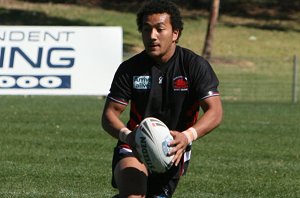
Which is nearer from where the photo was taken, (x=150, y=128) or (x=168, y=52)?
(x=150, y=128)

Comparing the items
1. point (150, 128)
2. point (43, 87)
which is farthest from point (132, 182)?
point (43, 87)

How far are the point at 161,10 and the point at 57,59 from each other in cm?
1549

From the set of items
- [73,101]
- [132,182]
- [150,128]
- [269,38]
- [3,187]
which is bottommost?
[269,38]

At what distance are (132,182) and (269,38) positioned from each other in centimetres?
4212

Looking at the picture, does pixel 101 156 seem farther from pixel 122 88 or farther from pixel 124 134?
pixel 124 134

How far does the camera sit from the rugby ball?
628 cm

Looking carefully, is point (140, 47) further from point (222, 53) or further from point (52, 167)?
point (52, 167)

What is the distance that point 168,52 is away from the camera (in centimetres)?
696

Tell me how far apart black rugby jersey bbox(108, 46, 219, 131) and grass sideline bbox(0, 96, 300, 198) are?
3258 mm

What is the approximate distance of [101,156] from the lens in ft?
44.1

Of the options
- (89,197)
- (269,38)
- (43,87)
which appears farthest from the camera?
(269,38)

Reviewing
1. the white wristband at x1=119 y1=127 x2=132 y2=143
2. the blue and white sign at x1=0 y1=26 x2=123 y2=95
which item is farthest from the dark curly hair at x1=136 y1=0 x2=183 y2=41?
the blue and white sign at x1=0 y1=26 x2=123 y2=95

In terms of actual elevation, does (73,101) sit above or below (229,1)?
above

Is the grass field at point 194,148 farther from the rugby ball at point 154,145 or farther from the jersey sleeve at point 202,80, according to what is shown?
the rugby ball at point 154,145
